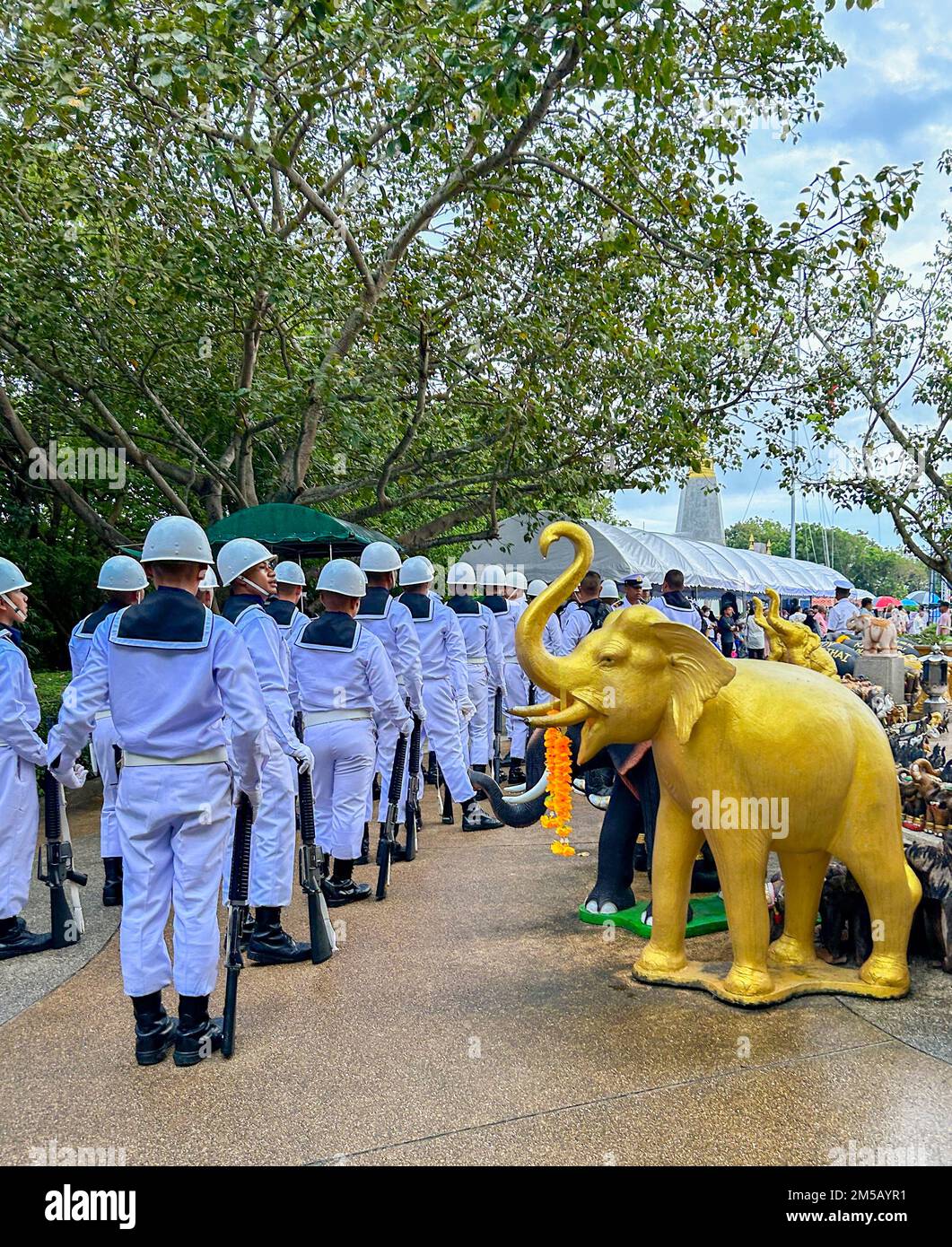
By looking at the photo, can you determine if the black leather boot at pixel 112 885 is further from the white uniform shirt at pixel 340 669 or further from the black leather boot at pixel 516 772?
the black leather boot at pixel 516 772

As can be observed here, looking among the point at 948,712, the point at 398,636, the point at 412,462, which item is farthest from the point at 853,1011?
the point at 412,462

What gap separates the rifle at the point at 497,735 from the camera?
9766 millimetres

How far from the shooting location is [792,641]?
6707 millimetres

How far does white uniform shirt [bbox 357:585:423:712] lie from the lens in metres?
6.70

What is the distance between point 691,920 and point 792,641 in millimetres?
2541

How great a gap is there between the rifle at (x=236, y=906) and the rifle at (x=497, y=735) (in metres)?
5.65

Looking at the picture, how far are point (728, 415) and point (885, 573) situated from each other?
6890cm

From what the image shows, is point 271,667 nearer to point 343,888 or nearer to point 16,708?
point 16,708

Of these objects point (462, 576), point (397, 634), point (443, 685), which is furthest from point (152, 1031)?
point (462, 576)

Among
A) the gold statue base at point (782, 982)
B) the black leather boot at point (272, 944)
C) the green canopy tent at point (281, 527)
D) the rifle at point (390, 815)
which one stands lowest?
the black leather boot at point (272, 944)

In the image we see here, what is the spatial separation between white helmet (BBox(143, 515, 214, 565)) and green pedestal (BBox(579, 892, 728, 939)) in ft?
9.46

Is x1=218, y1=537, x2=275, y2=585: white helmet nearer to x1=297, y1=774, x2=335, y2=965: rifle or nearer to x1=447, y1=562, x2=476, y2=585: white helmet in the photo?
x1=297, y1=774, x2=335, y2=965: rifle

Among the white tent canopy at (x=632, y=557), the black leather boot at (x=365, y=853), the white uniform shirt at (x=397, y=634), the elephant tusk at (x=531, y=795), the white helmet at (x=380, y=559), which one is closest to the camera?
the elephant tusk at (x=531, y=795)

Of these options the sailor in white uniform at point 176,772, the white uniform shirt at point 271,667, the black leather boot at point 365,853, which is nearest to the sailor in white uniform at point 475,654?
the black leather boot at point 365,853
